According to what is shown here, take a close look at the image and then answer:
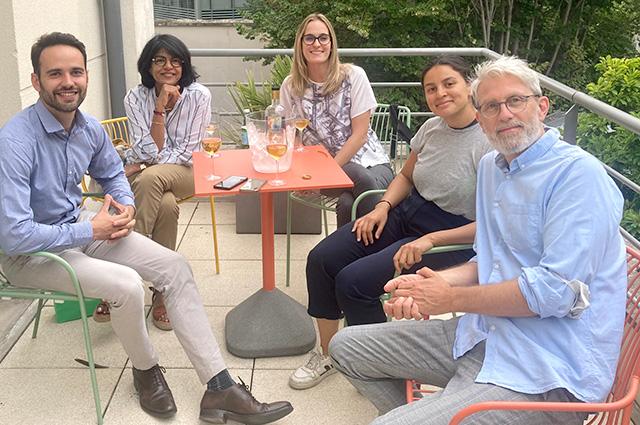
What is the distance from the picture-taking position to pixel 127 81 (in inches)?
191

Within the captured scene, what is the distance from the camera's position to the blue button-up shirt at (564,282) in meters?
1.59

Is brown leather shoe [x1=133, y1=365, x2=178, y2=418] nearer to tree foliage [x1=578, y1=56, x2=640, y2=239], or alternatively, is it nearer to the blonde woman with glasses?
the blonde woman with glasses

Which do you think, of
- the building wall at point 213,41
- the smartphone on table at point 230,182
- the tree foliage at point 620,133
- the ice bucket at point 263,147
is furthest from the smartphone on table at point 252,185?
the building wall at point 213,41

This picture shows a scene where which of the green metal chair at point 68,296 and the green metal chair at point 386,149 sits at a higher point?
the green metal chair at point 386,149

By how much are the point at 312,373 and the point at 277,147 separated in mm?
876

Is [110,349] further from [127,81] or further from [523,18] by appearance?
[523,18]

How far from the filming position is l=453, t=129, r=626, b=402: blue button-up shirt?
5.22 ft

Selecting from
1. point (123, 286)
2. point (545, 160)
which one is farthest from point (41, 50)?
point (545, 160)

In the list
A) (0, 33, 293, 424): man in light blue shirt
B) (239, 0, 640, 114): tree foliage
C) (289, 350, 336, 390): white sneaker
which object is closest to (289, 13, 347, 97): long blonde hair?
(0, 33, 293, 424): man in light blue shirt

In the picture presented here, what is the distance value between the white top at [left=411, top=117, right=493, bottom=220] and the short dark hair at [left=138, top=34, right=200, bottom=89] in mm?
1354

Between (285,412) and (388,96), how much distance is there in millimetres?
8232

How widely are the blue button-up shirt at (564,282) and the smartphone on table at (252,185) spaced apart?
3.53ft

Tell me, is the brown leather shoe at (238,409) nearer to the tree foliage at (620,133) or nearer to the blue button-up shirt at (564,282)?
the blue button-up shirt at (564,282)

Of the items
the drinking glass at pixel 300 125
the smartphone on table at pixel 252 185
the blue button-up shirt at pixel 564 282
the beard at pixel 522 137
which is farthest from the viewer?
the drinking glass at pixel 300 125
